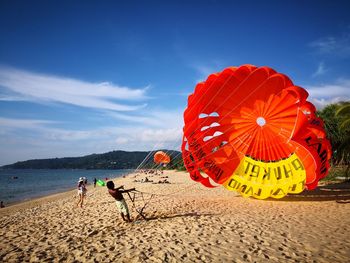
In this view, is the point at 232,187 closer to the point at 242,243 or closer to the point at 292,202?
the point at 292,202

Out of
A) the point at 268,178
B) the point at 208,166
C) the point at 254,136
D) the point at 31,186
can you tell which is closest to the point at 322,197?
the point at 268,178

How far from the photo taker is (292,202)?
1088 centimetres

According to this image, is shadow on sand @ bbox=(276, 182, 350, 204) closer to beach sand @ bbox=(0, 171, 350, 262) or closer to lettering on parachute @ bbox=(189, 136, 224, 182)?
beach sand @ bbox=(0, 171, 350, 262)

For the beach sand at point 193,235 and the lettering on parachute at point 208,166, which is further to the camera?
the lettering on parachute at point 208,166

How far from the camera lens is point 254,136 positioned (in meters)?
11.1

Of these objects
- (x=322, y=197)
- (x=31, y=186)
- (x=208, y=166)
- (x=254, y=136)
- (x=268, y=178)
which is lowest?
(x=31, y=186)

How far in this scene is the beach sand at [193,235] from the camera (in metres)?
5.60

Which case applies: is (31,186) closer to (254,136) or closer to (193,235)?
(254,136)

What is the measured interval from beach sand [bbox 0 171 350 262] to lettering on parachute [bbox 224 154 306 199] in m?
0.63

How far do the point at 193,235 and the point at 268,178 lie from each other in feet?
16.6

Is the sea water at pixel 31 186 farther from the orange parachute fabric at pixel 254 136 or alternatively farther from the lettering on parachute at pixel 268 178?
the lettering on parachute at pixel 268 178

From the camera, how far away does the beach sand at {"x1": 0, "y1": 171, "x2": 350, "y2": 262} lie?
560 cm

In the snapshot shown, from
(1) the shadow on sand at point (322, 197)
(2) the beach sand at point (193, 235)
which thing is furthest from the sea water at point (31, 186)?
(1) the shadow on sand at point (322, 197)

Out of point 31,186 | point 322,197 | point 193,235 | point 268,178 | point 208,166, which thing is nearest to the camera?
point 193,235
